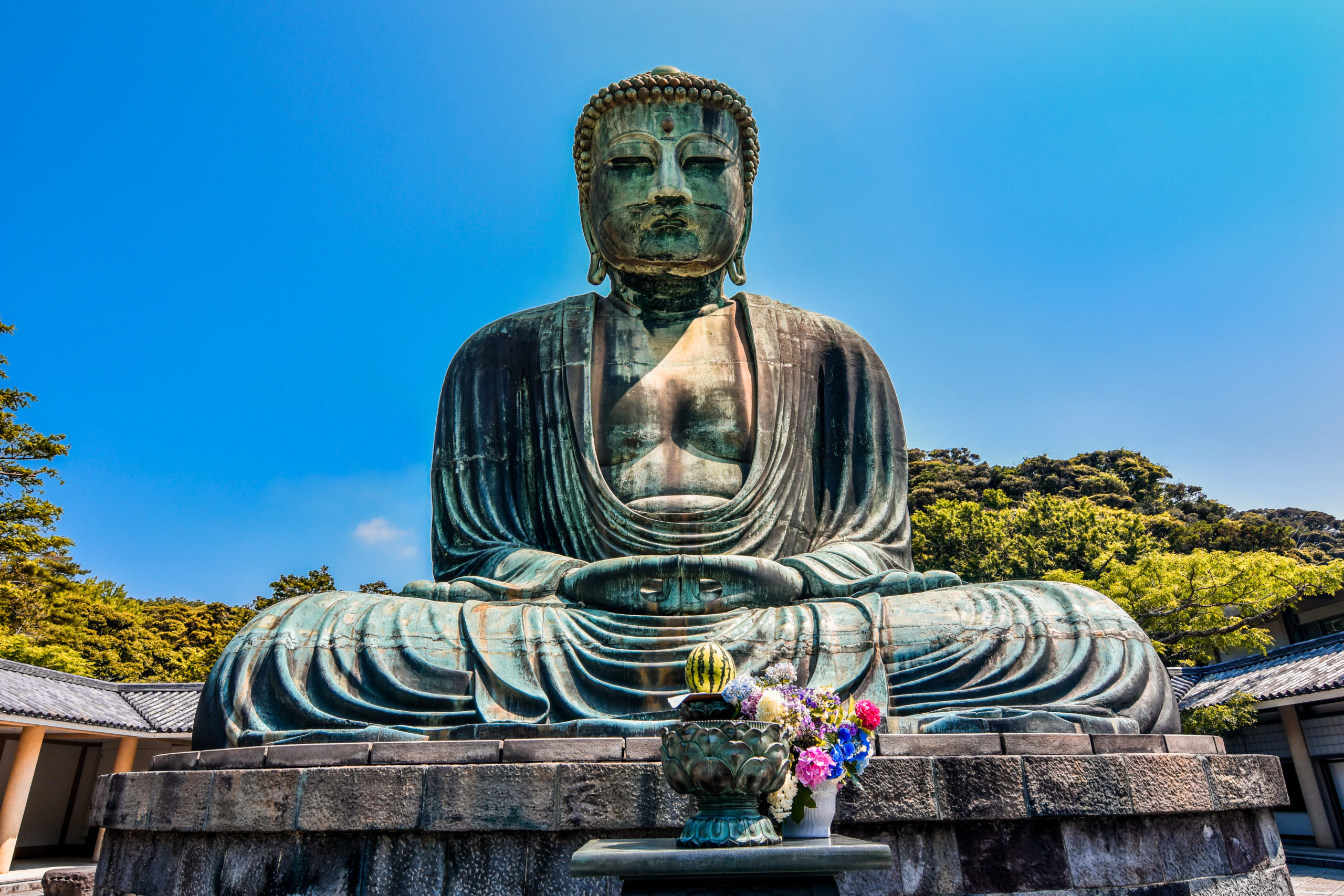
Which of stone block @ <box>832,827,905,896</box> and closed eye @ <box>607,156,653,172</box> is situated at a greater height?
closed eye @ <box>607,156,653,172</box>

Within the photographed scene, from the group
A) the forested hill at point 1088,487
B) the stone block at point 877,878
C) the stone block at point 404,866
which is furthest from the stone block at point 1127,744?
the forested hill at point 1088,487

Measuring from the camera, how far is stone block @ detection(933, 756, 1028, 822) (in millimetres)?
3623

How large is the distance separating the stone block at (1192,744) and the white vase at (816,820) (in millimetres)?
1990

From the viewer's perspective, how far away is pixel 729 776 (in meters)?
2.77

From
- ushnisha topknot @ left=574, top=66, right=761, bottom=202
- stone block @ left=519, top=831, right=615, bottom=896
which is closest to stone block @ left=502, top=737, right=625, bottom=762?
stone block @ left=519, top=831, right=615, bottom=896

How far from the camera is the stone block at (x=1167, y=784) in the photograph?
3.74m

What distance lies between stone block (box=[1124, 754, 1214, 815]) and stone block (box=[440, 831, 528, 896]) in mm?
2420

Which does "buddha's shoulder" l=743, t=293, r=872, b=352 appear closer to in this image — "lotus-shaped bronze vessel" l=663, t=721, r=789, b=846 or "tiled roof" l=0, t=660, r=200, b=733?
"lotus-shaped bronze vessel" l=663, t=721, r=789, b=846

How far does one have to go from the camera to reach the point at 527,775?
366 cm

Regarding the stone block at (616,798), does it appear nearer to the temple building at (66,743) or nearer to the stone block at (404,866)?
the stone block at (404,866)

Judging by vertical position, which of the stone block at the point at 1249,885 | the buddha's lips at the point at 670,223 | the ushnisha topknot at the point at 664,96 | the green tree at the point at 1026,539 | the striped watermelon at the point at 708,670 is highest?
the green tree at the point at 1026,539

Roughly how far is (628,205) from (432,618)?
339 cm

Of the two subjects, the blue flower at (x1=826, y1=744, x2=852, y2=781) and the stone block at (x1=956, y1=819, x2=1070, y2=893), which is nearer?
the blue flower at (x1=826, y1=744, x2=852, y2=781)

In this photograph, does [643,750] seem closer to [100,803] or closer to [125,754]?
[100,803]
